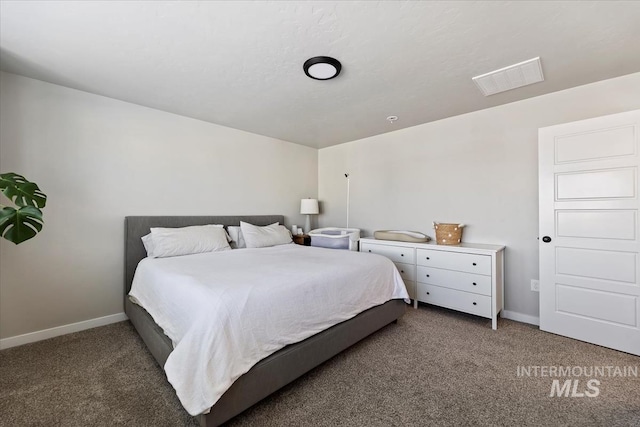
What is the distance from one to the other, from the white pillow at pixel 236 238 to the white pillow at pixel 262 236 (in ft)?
0.28

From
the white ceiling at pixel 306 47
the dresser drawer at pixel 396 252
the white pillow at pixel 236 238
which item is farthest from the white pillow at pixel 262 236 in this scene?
the white ceiling at pixel 306 47

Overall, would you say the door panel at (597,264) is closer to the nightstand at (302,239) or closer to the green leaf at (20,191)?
the nightstand at (302,239)

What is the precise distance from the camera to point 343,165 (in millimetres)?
4602

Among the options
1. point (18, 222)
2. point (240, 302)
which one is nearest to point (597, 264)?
point (240, 302)

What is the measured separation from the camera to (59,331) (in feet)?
8.23

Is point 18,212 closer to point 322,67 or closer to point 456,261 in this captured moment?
point 322,67

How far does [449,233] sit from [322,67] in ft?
7.37

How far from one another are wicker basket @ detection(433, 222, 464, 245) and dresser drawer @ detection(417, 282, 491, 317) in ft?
1.75

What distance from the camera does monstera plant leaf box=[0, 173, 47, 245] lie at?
1798 millimetres

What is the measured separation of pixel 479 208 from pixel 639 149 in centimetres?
130

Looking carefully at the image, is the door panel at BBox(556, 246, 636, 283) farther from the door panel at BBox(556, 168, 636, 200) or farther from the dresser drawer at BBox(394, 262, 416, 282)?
the dresser drawer at BBox(394, 262, 416, 282)

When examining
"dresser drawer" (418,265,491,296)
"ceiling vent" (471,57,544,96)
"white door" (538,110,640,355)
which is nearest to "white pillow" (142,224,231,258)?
"dresser drawer" (418,265,491,296)

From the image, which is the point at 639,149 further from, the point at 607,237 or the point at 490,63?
the point at 490,63

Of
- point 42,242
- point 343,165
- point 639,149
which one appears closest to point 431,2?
point 639,149
